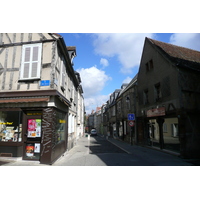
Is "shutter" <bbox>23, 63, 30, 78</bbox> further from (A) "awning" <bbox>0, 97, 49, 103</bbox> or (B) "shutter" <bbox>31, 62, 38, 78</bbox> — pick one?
(A) "awning" <bbox>0, 97, 49, 103</bbox>

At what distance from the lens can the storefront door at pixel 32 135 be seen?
7504 millimetres

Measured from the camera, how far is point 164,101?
11.2 m

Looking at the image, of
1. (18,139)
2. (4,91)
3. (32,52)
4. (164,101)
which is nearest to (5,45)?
(32,52)

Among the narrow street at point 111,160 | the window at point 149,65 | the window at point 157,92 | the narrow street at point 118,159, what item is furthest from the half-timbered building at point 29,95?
the window at point 149,65

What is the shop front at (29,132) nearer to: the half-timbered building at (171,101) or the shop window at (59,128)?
the shop window at (59,128)

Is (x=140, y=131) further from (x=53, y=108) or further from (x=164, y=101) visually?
(x=53, y=108)

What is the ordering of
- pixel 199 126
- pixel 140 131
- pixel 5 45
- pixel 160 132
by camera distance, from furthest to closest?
pixel 140 131, pixel 160 132, pixel 199 126, pixel 5 45

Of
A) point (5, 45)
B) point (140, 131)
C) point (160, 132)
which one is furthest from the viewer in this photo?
point (140, 131)

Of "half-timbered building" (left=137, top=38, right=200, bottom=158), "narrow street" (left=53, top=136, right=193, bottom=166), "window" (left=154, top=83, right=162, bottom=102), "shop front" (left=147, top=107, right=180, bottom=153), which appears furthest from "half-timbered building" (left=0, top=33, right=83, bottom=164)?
"window" (left=154, top=83, right=162, bottom=102)

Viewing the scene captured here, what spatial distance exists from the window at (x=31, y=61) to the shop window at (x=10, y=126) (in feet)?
6.49

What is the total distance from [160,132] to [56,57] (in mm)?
9396

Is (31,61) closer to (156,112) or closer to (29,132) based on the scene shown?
(29,132)

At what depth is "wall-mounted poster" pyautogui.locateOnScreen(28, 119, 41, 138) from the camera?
760cm

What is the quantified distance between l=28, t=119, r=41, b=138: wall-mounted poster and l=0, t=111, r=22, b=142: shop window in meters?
0.58
